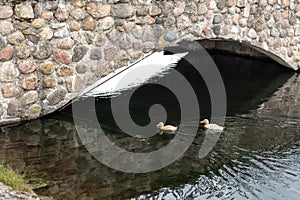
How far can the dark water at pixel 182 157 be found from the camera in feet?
17.4

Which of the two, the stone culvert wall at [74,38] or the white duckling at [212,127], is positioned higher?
the stone culvert wall at [74,38]

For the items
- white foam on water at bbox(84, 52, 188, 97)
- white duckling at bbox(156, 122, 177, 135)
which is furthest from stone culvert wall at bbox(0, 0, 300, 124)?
white duckling at bbox(156, 122, 177, 135)

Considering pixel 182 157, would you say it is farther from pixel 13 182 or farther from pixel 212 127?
pixel 13 182

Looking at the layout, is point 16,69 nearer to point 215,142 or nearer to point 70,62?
point 70,62

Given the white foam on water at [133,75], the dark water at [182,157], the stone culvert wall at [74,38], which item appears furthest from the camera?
the white foam on water at [133,75]

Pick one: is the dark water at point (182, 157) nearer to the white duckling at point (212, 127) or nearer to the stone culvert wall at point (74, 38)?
the white duckling at point (212, 127)

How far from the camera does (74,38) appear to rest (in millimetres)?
7309

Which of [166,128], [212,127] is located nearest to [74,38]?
[166,128]

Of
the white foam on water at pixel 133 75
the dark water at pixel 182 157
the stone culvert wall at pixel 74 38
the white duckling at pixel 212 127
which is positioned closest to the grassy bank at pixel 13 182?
the dark water at pixel 182 157

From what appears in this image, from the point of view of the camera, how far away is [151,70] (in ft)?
38.5

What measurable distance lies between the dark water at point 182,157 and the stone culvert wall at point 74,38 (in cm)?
49

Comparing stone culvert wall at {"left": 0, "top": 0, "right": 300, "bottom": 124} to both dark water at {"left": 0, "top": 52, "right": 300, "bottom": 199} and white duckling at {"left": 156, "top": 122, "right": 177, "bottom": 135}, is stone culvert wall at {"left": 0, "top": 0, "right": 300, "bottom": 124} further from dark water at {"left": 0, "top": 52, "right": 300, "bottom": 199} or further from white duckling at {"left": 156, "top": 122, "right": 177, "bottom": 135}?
white duckling at {"left": 156, "top": 122, "right": 177, "bottom": 135}

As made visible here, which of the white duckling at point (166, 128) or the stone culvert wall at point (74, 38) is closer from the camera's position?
the stone culvert wall at point (74, 38)

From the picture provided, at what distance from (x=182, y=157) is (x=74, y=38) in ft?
8.70
